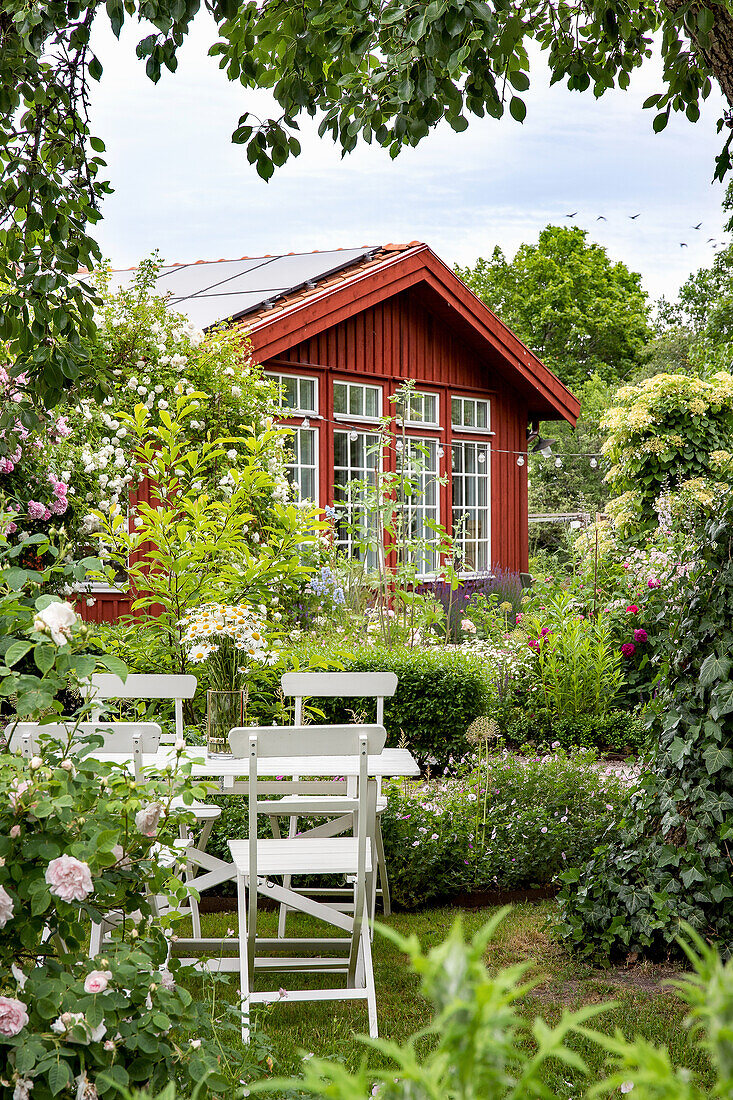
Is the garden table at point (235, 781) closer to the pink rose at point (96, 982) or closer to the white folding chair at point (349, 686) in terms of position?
the white folding chair at point (349, 686)

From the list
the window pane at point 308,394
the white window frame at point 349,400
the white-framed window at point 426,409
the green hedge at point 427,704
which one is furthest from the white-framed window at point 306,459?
the green hedge at point 427,704

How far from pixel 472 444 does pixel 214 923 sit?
34.8 ft

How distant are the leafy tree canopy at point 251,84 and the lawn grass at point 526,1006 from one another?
2305 mm

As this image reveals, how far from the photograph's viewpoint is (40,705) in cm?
188

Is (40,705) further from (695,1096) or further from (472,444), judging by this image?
(472,444)

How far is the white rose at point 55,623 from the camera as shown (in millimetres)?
1875

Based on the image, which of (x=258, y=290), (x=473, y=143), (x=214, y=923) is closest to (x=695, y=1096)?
(x=214, y=923)

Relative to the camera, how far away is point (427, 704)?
22.4ft

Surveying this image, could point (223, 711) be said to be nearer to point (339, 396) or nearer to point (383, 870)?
point (383, 870)

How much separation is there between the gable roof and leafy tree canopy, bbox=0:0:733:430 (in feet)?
17.6

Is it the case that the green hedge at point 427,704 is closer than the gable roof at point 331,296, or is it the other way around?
the green hedge at point 427,704

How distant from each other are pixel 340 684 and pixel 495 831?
102 centimetres

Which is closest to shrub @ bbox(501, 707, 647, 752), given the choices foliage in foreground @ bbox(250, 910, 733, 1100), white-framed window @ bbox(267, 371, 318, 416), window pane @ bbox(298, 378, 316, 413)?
white-framed window @ bbox(267, 371, 318, 416)

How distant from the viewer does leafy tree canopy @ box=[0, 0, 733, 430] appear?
123 inches
